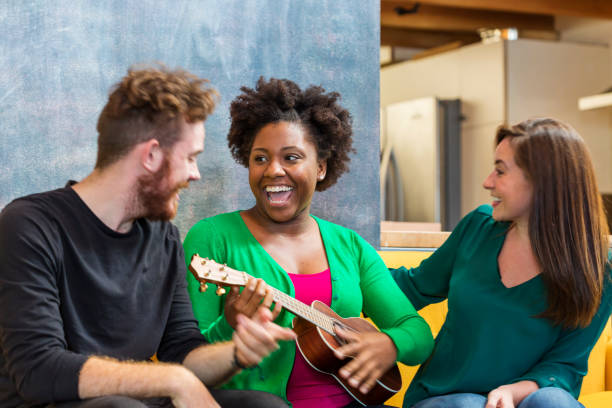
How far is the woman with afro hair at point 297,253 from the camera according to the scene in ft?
6.08

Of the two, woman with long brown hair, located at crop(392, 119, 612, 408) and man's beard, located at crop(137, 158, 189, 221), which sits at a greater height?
man's beard, located at crop(137, 158, 189, 221)

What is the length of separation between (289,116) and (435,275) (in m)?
0.60

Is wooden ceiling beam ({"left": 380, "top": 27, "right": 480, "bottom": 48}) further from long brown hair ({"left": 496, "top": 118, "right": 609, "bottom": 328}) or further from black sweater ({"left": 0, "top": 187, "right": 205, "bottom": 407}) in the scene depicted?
black sweater ({"left": 0, "top": 187, "right": 205, "bottom": 407})

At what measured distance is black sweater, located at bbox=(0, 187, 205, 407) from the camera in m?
1.36

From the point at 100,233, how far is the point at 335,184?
100 cm

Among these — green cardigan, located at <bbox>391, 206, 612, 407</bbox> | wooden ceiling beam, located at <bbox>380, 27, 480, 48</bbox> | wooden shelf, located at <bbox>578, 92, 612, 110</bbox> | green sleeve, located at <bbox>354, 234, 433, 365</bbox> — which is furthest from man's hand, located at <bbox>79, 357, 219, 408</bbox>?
wooden ceiling beam, located at <bbox>380, 27, 480, 48</bbox>

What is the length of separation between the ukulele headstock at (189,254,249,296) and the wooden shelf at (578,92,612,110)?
4.00 metres

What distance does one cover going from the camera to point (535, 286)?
1860 millimetres

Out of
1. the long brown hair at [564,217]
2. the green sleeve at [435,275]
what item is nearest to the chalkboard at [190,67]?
the green sleeve at [435,275]

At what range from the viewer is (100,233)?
59.1 inches

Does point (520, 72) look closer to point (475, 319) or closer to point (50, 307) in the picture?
point (475, 319)

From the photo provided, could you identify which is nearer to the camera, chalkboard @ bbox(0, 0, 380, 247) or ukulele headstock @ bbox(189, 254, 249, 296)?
ukulele headstock @ bbox(189, 254, 249, 296)

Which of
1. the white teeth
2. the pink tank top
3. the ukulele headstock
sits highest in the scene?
the white teeth

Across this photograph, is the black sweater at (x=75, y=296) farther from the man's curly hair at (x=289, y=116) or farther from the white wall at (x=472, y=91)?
the white wall at (x=472, y=91)
